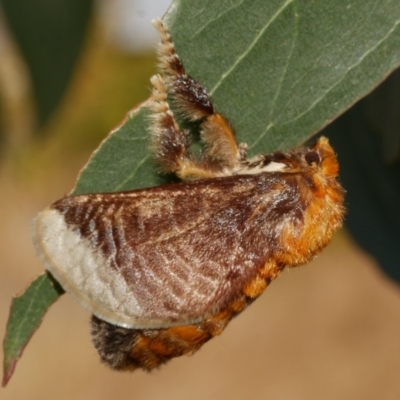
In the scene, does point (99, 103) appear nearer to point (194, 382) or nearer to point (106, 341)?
point (194, 382)

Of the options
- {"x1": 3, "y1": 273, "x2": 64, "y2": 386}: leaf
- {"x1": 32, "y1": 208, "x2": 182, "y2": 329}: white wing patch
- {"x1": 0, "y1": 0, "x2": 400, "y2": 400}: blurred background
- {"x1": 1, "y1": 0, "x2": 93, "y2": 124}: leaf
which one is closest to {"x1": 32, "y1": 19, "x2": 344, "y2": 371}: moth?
{"x1": 32, "y1": 208, "x2": 182, "y2": 329}: white wing patch

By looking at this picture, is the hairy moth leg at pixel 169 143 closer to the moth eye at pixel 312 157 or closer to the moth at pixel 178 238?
the moth at pixel 178 238

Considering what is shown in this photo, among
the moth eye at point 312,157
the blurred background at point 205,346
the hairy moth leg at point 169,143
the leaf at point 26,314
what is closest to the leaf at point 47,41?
the hairy moth leg at point 169,143

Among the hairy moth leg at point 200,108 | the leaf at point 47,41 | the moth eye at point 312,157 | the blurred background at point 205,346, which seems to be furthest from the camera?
the blurred background at point 205,346

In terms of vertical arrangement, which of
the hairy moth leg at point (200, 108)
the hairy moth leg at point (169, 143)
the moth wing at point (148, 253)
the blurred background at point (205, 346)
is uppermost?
the hairy moth leg at point (200, 108)

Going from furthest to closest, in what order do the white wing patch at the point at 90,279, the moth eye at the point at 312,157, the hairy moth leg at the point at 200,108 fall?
the moth eye at the point at 312,157, the hairy moth leg at the point at 200,108, the white wing patch at the point at 90,279

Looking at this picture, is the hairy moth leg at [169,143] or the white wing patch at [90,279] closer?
the white wing patch at [90,279]
